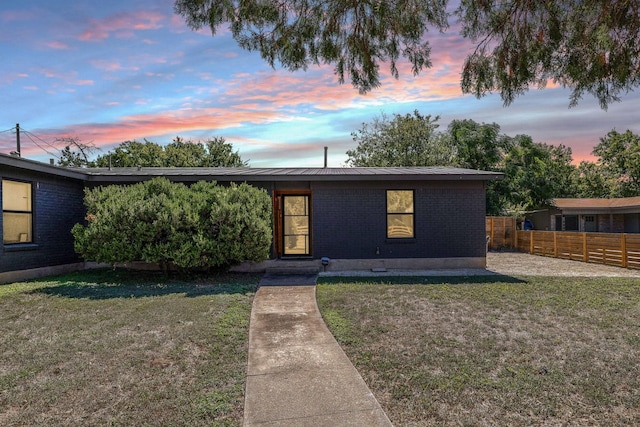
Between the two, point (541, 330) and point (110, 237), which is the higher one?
point (110, 237)

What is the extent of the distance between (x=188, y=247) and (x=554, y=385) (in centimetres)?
761

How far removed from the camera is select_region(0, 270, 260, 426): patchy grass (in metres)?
3.20

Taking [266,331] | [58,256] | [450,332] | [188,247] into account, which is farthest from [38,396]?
[58,256]

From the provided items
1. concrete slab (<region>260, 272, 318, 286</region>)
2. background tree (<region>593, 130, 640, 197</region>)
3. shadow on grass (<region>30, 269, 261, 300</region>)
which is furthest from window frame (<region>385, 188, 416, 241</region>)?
background tree (<region>593, 130, 640, 197</region>)

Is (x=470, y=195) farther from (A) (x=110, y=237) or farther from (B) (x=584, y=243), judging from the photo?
(A) (x=110, y=237)

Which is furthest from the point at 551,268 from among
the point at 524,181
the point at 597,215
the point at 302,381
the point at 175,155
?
the point at 175,155

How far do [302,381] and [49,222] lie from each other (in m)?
9.84

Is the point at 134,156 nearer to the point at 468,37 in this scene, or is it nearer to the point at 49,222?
the point at 49,222

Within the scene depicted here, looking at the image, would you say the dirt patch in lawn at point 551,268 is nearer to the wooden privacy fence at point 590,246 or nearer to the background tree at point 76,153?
A: the wooden privacy fence at point 590,246

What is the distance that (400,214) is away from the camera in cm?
1145

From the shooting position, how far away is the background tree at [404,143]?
26828mm

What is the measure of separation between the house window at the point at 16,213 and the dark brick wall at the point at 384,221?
294 inches

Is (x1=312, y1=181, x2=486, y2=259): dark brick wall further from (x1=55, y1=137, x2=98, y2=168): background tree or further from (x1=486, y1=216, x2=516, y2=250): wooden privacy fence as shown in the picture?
(x1=55, y1=137, x2=98, y2=168): background tree

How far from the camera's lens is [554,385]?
364 centimetres
